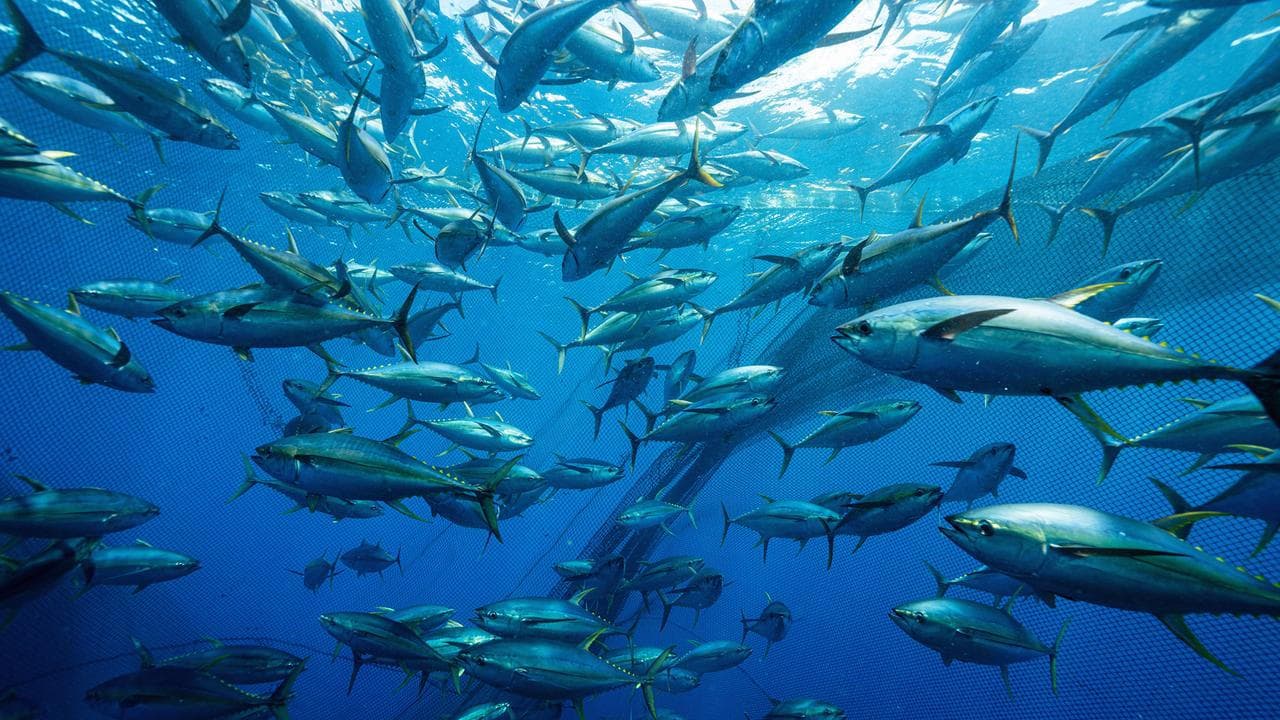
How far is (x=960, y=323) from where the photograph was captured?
5.25 ft

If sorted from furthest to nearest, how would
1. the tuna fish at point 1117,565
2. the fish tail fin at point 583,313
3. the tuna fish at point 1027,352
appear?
the fish tail fin at point 583,313 < the tuna fish at point 1117,565 < the tuna fish at point 1027,352

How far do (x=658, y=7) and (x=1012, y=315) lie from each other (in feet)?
21.1

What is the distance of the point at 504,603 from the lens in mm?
3986

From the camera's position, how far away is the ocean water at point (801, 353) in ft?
19.2

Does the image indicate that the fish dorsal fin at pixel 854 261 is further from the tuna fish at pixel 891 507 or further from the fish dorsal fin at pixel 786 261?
the tuna fish at pixel 891 507

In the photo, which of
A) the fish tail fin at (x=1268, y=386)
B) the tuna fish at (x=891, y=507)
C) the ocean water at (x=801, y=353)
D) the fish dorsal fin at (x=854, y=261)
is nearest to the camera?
the fish tail fin at (x=1268, y=386)

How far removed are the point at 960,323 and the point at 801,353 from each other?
5179mm

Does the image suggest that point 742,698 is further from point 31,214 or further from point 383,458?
point 31,214

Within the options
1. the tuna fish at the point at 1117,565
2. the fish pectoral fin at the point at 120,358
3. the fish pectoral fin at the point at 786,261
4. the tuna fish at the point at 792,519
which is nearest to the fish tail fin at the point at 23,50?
the fish pectoral fin at the point at 120,358

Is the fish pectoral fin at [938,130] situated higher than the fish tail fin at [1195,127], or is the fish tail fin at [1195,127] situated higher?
the fish tail fin at [1195,127]

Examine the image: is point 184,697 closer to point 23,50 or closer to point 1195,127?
→ point 23,50

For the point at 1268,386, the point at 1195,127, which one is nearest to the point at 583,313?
the point at 1268,386

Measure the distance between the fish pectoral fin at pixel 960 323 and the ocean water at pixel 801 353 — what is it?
2.63 metres

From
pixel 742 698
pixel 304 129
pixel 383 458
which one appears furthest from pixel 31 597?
pixel 742 698
